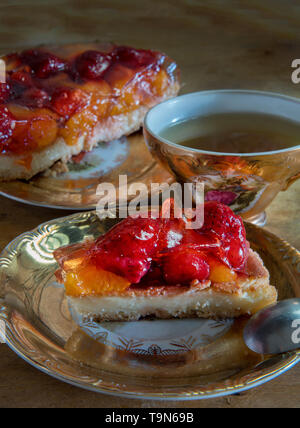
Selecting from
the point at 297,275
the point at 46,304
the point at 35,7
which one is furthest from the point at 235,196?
the point at 35,7

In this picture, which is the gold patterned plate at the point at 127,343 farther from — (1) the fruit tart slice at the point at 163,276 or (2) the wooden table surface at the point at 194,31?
(2) the wooden table surface at the point at 194,31

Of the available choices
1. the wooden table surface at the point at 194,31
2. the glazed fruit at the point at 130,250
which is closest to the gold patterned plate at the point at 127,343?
the glazed fruit at the point at 130,250

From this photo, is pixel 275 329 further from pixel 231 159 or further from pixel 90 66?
pixel 90 66

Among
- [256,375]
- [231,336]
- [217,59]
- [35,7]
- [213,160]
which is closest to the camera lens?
[256,375]

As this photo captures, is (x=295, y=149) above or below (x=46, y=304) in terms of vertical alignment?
above

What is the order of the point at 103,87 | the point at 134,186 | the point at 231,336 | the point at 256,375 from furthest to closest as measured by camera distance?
1. the point at 103,87
2. the point at 134,186
3. the point at 231,336
4. the point at 256,375

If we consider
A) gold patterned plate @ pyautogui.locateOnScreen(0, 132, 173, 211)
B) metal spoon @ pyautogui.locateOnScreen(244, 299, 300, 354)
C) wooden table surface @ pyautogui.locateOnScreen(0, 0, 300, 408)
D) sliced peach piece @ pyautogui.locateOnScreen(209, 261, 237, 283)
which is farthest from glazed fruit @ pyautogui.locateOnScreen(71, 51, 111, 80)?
metal spoon @ pyautogui.locateOnScreen(244, 299, 300, 354)

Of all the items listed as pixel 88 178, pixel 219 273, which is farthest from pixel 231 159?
pixel 88 178

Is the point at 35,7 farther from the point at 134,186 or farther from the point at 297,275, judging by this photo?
the point at 297,275
